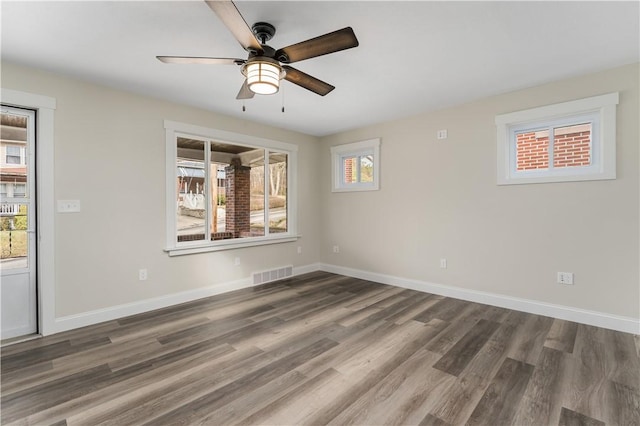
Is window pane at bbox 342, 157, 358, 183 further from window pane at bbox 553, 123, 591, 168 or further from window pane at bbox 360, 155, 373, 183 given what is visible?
window pane at bbox 553, 123, 591, 168

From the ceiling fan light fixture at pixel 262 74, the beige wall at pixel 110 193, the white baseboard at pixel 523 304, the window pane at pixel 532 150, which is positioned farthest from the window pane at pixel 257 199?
the window pane at pixel 532 150

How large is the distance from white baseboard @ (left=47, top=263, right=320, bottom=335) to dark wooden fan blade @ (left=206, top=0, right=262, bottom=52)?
10.1 ft

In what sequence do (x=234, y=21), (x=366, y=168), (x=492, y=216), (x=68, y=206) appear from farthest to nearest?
(x=366, y=168), (x=492, y=216), (x=68, y=206), (x=234, y=21)

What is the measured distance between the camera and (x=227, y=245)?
14.0ft

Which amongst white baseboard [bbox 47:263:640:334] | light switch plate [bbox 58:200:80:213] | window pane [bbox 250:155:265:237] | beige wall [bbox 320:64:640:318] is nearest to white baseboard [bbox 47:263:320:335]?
white baseboard [bbox 47:263:640:334]

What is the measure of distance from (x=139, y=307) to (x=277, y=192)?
2.63 m

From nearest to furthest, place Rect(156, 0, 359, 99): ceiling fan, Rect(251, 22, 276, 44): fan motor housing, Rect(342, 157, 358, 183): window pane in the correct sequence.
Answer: Rect(156, 0, 359, 99): ceiling fan
Rect(251, 22, 276, 44): fan motor housing
Rect(342, 157, 358, 183): window pane

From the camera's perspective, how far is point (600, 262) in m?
2.97

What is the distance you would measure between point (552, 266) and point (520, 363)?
4.82 ft

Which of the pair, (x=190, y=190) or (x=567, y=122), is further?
(x=190, y=190)

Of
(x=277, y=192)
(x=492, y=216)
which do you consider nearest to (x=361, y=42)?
(x=492, y=216)

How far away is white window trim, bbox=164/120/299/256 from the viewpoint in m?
3.70

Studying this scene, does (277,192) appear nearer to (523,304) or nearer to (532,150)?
(532,150)

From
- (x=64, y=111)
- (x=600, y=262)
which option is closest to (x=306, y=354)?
(x=600, y=262)
